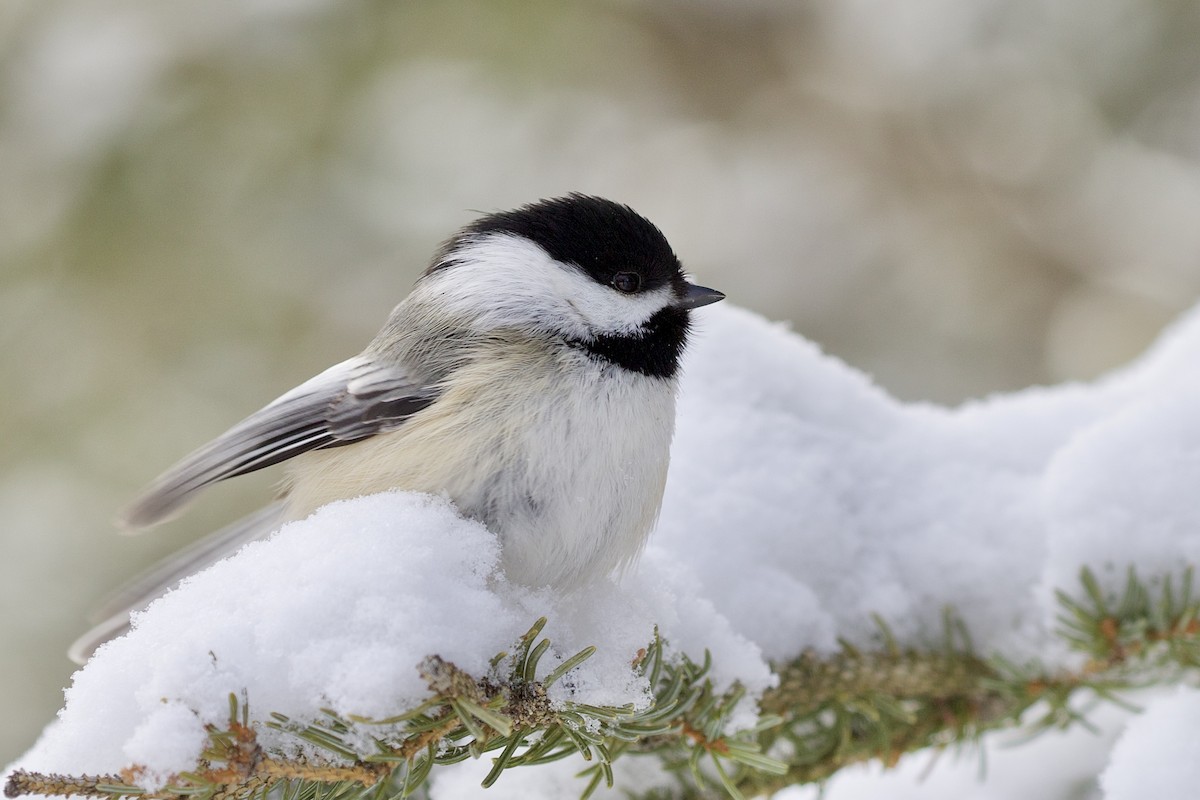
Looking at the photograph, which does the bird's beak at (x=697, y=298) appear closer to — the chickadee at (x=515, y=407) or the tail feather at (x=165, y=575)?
the chickadee at (x=515, y=407)

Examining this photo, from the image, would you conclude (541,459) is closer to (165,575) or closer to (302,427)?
(302,427)

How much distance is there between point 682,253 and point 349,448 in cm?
225

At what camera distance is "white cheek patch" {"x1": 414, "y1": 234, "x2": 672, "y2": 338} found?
1154 mm

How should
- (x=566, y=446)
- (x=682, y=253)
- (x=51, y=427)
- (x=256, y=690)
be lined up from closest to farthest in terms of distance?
(x=256, y=690) < (x=566, y=446) < (x=51, y=427) < (x=682, y=253)

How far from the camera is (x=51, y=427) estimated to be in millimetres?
2602

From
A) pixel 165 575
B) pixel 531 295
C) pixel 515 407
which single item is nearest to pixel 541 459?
pixel 515 407

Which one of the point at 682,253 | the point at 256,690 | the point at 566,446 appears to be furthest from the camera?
the point at 682,253

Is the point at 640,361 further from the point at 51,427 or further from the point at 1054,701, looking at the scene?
the point at 51,427

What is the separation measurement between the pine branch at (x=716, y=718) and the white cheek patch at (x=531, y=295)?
41cm

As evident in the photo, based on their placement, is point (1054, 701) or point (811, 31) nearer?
point (1054, 701)

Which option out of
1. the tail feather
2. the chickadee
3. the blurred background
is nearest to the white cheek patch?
the chickadee

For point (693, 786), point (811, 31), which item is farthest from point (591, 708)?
point (811, 31)

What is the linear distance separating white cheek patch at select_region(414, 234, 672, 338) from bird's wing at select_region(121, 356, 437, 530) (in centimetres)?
12

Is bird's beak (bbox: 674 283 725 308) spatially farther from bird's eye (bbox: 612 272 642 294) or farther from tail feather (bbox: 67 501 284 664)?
tail feather (bbox: 67 501 284 664)
